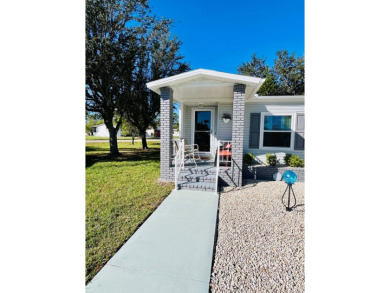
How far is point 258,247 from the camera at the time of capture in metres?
2.23

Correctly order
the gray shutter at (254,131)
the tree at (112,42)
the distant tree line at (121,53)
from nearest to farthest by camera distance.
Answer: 1. the gray shutter at (254,131)
2. the tree at (112,42)
3. the distant tree line at (121,53)

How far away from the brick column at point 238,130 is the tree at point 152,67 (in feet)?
23.2

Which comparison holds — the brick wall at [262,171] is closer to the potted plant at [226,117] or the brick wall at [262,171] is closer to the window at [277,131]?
the window at [277,131]

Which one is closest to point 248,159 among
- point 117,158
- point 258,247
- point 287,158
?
point 287,158

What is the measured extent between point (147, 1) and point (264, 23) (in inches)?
280

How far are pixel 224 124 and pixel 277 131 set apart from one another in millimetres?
2118

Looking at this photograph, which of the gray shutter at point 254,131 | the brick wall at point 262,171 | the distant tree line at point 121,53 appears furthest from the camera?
the distant tree line at point 121,53

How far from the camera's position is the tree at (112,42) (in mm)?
7148

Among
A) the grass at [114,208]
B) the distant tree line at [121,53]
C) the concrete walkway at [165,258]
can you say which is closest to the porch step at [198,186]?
the grass at [114,208]

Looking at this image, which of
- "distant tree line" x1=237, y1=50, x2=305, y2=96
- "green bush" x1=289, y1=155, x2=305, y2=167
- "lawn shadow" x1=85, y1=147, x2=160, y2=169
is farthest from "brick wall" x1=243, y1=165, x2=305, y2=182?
"distant tree line" x1=237, y1=50, x2=305, y2=96
